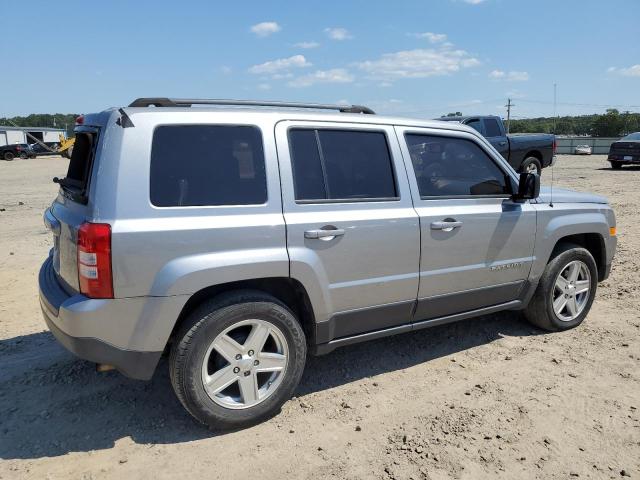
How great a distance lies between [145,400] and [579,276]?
3.91 metres

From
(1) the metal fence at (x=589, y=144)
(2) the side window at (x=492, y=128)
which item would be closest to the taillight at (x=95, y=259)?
(2) the side window at (x=492, y=128)

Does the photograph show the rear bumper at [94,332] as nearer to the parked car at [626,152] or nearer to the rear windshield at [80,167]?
the rear windshield at [80,167]

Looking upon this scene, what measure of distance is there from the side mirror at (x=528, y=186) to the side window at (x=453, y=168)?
0.48 feet

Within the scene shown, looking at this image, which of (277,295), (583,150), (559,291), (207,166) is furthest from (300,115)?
(583,150)

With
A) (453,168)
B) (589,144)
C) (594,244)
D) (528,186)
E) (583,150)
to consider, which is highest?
(589,144)

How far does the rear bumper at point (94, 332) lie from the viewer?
2.70 m

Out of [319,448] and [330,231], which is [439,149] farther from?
[319,448]

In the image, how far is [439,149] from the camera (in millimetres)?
3922

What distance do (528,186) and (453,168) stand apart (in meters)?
0.62

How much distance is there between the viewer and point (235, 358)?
3072 mm

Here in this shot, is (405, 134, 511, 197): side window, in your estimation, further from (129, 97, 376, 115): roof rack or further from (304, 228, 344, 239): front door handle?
(304, 228, 344, 239): front door handle

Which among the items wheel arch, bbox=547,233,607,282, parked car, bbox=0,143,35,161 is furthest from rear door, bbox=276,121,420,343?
parked car, bbox=0,143,35,161

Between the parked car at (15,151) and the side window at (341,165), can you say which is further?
the parked car at (15,151)

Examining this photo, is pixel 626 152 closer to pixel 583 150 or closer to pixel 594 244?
pixel 594 244
